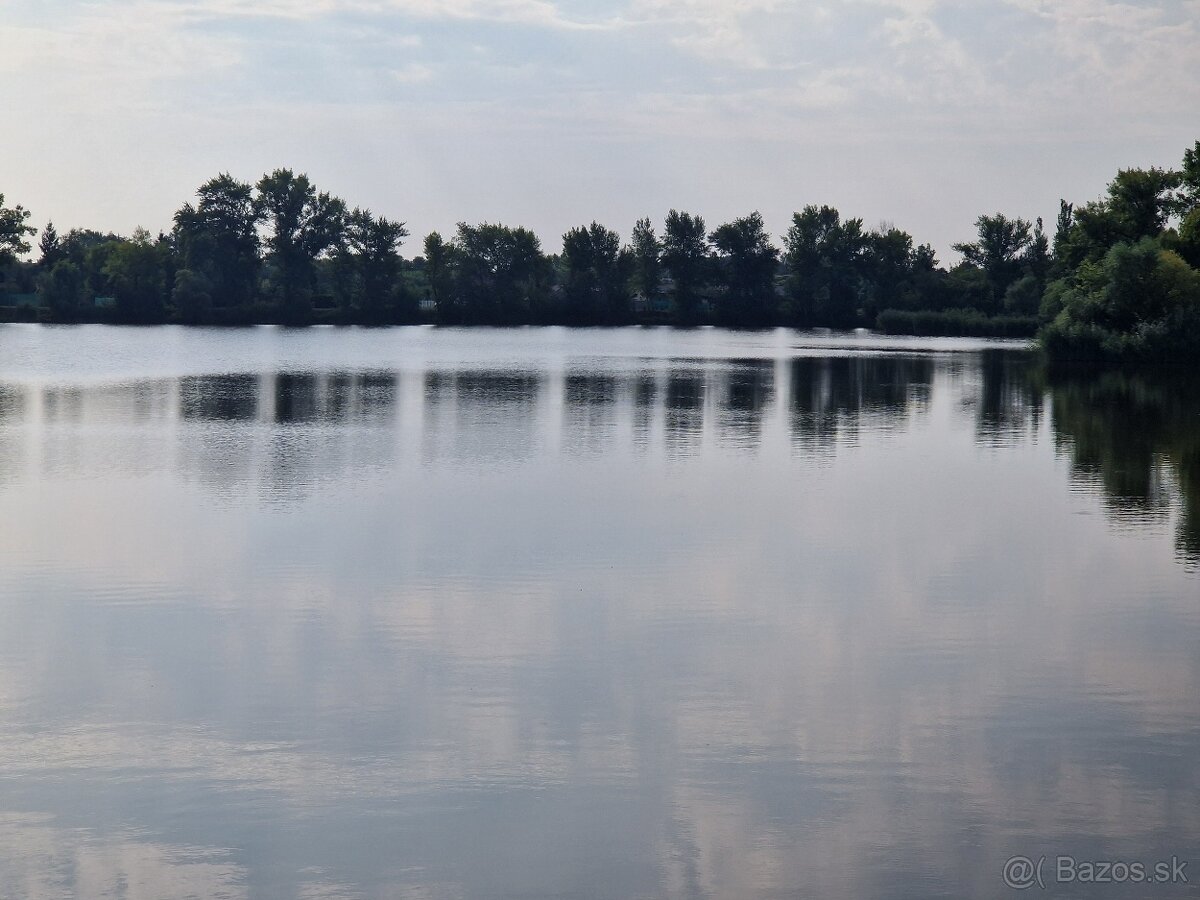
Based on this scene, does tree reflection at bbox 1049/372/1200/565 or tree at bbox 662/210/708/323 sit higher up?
tree at bbox 662/210/708/323

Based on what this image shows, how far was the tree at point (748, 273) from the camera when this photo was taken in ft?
486

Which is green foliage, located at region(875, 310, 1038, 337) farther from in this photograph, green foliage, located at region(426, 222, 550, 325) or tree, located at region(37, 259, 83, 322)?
tree, located at region(37, 259, 83, 322)

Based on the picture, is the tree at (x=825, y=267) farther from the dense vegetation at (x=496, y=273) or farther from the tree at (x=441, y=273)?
the tree at (x=441, y=273)

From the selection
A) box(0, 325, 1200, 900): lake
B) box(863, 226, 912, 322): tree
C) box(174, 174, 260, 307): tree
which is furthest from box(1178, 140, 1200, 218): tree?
box(174, 174, 260, 307): tree

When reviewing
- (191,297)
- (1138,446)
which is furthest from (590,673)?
(191,297)

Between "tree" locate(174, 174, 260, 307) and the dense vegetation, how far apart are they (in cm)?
14

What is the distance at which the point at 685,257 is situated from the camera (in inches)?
5861

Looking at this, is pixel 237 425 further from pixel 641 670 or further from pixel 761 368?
pixel 761 368

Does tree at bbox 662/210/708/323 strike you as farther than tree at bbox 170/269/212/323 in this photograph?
Yes

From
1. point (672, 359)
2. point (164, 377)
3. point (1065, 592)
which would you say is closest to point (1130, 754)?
point (1065, 592)

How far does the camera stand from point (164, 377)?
49.2m

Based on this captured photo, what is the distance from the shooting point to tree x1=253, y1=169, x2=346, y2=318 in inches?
5512

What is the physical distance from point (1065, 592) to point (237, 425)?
2097 cm

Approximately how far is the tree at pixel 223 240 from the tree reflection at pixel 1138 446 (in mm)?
106338
